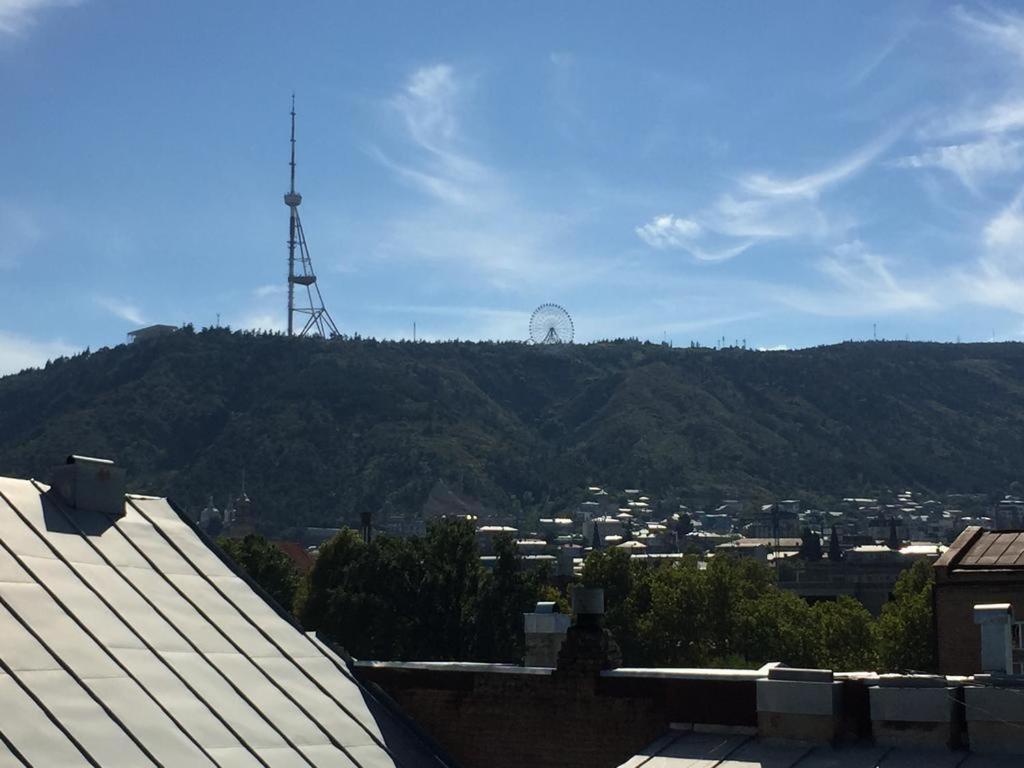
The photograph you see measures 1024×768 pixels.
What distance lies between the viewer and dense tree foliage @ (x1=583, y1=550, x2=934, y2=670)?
203ft

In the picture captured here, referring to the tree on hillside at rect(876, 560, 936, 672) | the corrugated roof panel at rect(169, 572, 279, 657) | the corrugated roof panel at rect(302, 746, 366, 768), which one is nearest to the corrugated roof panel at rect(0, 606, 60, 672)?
the corrugated roof panel at rect(169, 572, 279, 657)

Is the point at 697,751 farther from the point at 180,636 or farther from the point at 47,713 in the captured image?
the point at 47,713

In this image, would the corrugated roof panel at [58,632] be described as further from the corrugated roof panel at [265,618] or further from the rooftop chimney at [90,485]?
the corrugated roof panel at [265,618]

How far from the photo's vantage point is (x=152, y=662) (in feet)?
45.2

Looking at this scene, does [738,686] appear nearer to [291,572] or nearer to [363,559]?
[363,559]

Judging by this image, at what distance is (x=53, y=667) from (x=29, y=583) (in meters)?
1.37

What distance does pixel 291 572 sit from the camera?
9238cm

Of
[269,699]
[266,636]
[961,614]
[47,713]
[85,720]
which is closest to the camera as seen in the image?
[47,713]

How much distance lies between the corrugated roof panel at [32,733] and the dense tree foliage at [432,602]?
171 ft

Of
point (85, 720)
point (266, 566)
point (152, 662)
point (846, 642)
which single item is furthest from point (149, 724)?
point (266, 566)

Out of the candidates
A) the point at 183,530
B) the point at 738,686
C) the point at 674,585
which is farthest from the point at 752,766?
the point at 674,585

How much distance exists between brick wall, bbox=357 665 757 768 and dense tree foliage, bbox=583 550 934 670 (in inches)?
1736

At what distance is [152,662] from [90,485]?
3056 millimetres

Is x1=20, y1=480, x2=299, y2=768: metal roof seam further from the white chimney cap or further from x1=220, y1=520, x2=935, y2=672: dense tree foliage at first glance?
x1=220, y1=520, x2=935, y2=672: dense tree foliage
